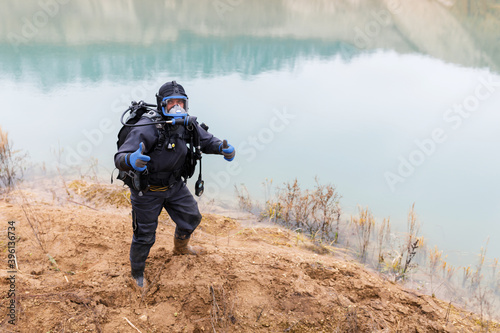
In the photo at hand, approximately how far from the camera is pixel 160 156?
297 centimetres

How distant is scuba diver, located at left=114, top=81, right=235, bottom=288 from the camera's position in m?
2.86

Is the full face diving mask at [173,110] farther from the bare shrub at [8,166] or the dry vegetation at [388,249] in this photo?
the bare shrub at [8,166]

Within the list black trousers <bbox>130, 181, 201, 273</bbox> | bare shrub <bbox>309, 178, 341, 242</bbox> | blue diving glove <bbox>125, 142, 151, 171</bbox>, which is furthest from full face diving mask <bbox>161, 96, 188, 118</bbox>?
bare shrub <bbox>309, 178, 341, 242</bbox>

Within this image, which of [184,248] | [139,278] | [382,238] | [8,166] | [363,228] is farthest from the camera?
[8,166]

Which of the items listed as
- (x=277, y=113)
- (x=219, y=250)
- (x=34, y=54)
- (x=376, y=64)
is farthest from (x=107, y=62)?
(x=219, y=250)

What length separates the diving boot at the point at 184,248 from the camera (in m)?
3.57

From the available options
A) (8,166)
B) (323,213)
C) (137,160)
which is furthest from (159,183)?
(8,166)

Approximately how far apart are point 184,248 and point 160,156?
44.7 inches

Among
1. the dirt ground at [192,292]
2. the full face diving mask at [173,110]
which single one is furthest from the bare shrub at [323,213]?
the full face diving mask at [173,110]

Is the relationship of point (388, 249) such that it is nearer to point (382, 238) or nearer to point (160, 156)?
point (382, 238)

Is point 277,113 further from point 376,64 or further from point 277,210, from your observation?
point 376,64

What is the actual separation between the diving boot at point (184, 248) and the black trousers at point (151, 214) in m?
0.17

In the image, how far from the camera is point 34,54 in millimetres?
15109

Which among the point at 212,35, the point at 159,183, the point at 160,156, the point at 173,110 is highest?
the point at 212,35
